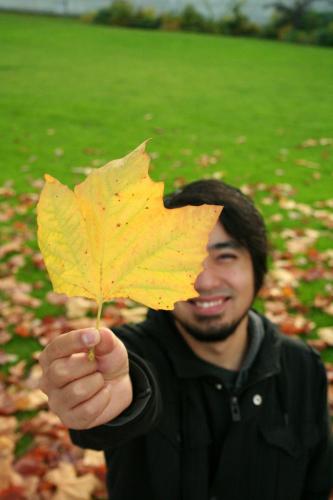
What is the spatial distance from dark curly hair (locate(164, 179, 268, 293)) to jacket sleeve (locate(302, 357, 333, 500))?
51 centimetres

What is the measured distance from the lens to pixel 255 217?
162 centimetres

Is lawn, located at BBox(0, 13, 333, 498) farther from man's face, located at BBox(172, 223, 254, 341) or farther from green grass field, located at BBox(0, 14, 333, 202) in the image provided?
man's face, located at BBox(172, 223, 254, 341)

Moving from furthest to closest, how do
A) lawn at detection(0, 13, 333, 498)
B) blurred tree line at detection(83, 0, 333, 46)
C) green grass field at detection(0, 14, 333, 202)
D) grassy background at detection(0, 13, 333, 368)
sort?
blurred tree line at detection(83, 0, 333, 46) → green grass field at detection(0, 14, 333, 202) → grassy background at detection(0, 13, 333, 368) → lawn at detection(0, 13, 333, 498)

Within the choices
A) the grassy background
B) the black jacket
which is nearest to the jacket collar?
the black jacket

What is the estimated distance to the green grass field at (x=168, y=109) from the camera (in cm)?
585

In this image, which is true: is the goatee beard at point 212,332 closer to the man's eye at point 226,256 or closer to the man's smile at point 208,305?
the man's smile at point 208,305

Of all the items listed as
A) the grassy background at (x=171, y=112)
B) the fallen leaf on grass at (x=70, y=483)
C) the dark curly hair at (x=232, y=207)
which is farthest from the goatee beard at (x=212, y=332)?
the grassy background at (x=171, y=112)

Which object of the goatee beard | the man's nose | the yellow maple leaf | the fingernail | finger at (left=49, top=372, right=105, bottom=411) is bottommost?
the goatee beard

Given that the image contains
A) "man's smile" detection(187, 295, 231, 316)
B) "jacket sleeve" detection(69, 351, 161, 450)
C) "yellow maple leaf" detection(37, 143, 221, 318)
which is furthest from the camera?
"man's smile" detection(187, 295, 231, 316)

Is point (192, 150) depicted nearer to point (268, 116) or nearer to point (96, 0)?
point (268, 116)

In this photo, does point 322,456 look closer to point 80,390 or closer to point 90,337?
point 80,390

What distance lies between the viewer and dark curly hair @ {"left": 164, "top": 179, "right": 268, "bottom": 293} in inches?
59.6

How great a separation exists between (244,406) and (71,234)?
3.57ft

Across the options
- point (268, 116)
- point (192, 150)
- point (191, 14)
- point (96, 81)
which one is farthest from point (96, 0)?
point (192, 150)
